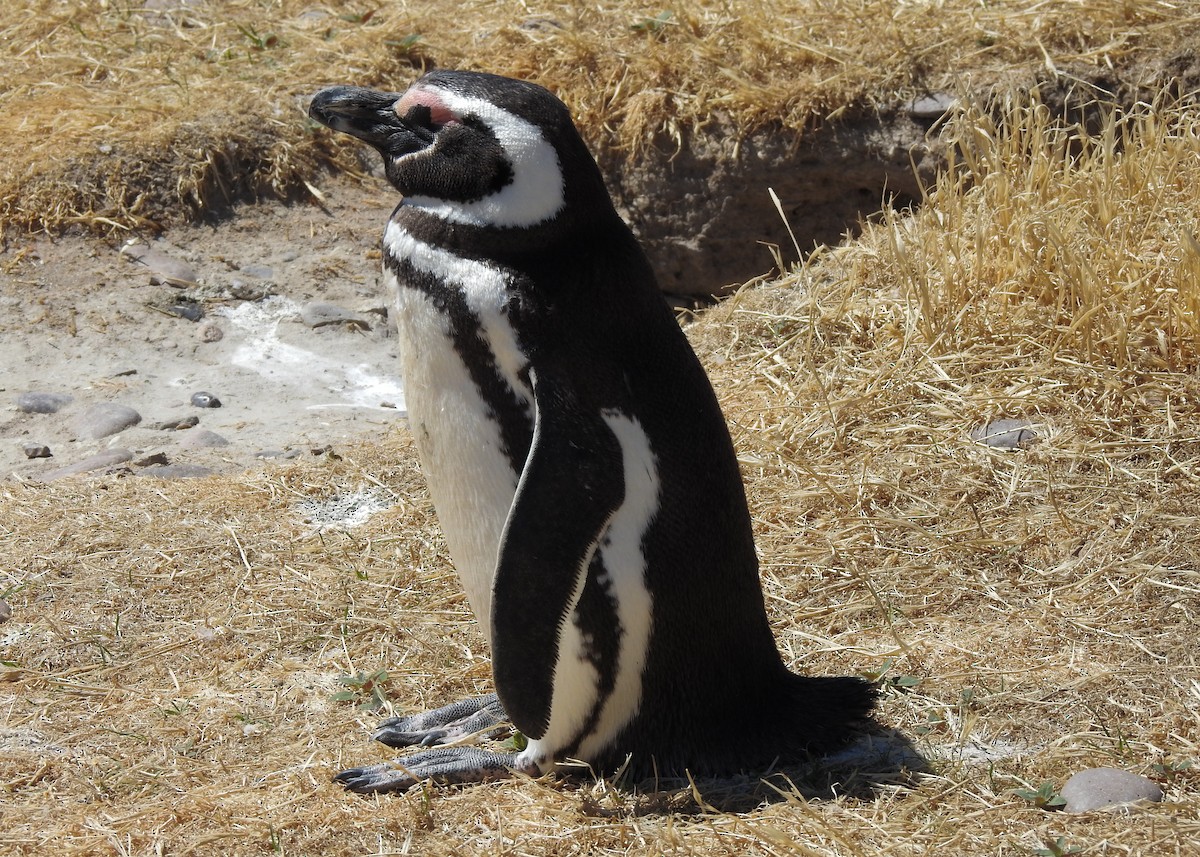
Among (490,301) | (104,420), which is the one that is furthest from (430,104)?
(104,420)

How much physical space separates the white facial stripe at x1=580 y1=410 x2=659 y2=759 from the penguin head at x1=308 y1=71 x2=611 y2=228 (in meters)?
0.39

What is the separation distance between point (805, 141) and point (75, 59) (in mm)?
3439

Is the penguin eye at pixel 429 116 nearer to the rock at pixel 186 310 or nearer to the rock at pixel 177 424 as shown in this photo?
the rock at pixel 177 424

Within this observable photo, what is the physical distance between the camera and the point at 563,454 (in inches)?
86.4

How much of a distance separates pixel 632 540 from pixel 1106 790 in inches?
35.2

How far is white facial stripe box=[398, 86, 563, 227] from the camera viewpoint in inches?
87.6

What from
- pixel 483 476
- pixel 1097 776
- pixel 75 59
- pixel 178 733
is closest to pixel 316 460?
pixel 178 733

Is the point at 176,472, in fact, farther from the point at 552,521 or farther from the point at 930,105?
the point at 930,105

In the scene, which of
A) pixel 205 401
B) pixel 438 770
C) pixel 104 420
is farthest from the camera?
pixel 205 401

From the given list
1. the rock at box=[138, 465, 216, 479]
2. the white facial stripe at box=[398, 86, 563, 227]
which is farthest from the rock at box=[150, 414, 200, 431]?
the white facial stripe at box=[398, 86, 563, 227]

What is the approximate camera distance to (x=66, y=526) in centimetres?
363

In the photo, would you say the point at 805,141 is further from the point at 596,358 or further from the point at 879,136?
the point at 596,358

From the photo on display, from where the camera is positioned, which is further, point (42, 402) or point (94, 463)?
point (42, 402)

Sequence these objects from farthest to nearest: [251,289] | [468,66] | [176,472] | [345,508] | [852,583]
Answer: [468,66], [251,289], [176,472], [345,508], [852,583]
